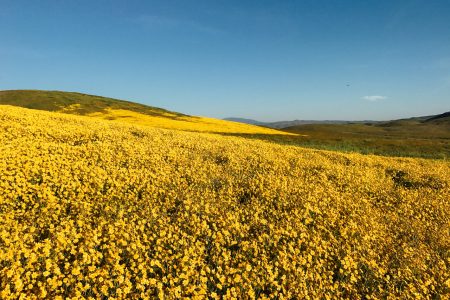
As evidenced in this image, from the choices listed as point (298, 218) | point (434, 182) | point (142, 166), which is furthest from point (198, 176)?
point (434, 182)

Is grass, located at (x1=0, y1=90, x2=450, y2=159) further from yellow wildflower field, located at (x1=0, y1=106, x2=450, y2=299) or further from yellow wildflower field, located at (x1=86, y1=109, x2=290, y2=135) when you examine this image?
yellow wildflower field, located at (x1=0, y1=106, x2=450, y2=299)

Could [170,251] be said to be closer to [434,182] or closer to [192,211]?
[192,211]

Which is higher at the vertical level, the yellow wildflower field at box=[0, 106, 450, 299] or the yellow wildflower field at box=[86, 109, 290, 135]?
the yellow wildflower field at box=[86, 109, 290, 135]

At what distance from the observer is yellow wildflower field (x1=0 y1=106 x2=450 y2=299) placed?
785cm

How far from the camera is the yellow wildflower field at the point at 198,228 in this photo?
7848mm

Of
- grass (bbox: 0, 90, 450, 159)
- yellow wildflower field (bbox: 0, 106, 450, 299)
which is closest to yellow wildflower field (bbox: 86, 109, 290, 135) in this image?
grass (bbox: 0, 90, 450, 159)

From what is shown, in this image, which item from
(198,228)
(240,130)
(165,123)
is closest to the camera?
(198,228)

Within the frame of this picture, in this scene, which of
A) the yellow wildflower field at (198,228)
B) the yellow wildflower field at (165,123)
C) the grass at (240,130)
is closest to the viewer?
the yellow wildflower field at (198,228)

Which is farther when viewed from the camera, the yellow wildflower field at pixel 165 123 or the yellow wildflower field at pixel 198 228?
the yellow wildflower field at pixel 165 123

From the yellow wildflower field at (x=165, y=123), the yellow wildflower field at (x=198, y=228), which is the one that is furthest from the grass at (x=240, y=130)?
the yellow wildflower field at (x=198, y=228)

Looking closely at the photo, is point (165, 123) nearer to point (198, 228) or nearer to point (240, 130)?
point (240, 130)

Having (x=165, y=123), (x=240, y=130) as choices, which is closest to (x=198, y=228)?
(x=165, y=123)

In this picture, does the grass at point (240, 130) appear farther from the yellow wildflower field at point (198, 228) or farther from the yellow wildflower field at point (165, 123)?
the yellow wildflower field at point (198, 228)

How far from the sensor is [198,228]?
415 inches
